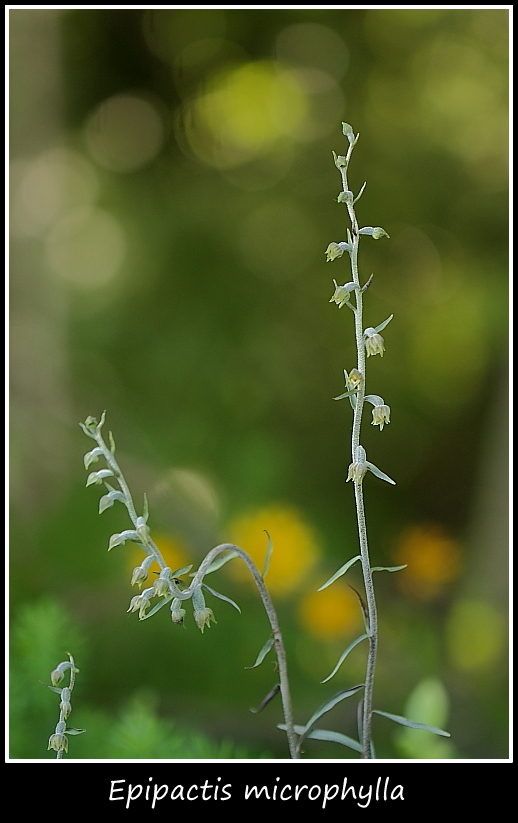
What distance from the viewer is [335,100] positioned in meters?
0.96

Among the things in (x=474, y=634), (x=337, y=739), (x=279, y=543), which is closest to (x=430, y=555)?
(x=474, y=634)

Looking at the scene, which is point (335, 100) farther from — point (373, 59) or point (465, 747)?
point (465, 747)

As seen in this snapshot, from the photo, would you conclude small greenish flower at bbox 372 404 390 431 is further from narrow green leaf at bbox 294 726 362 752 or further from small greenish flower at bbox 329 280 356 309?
narrow green leaf at bbox 294 726 362 752

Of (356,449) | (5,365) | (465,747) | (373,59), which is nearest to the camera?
(356,449)

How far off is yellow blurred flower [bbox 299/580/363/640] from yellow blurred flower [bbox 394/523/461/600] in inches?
4.4

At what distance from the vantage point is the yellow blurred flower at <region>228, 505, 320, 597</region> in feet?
3.04

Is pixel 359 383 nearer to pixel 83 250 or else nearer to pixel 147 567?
pixel 147 567

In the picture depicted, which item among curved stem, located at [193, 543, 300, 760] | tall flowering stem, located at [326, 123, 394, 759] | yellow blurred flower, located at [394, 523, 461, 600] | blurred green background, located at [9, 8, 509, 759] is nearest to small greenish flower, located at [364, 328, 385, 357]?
tall flowering stem, located at [326, 123, 394, 759]

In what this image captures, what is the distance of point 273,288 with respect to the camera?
38.8 inches

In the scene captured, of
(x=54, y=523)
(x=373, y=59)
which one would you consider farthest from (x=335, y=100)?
(x=54, y=523)

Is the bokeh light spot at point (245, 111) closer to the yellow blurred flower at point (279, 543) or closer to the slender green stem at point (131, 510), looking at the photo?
the yellow blurred flower at point (279, 543)

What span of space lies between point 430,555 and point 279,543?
226 mm

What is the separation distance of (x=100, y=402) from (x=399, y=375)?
43 cm

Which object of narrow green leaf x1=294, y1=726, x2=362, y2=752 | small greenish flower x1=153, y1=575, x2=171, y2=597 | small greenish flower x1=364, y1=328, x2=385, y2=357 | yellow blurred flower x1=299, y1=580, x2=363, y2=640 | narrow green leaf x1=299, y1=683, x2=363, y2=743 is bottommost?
narrow green leaf x1=294, y1=726, x2=362, y2=752
